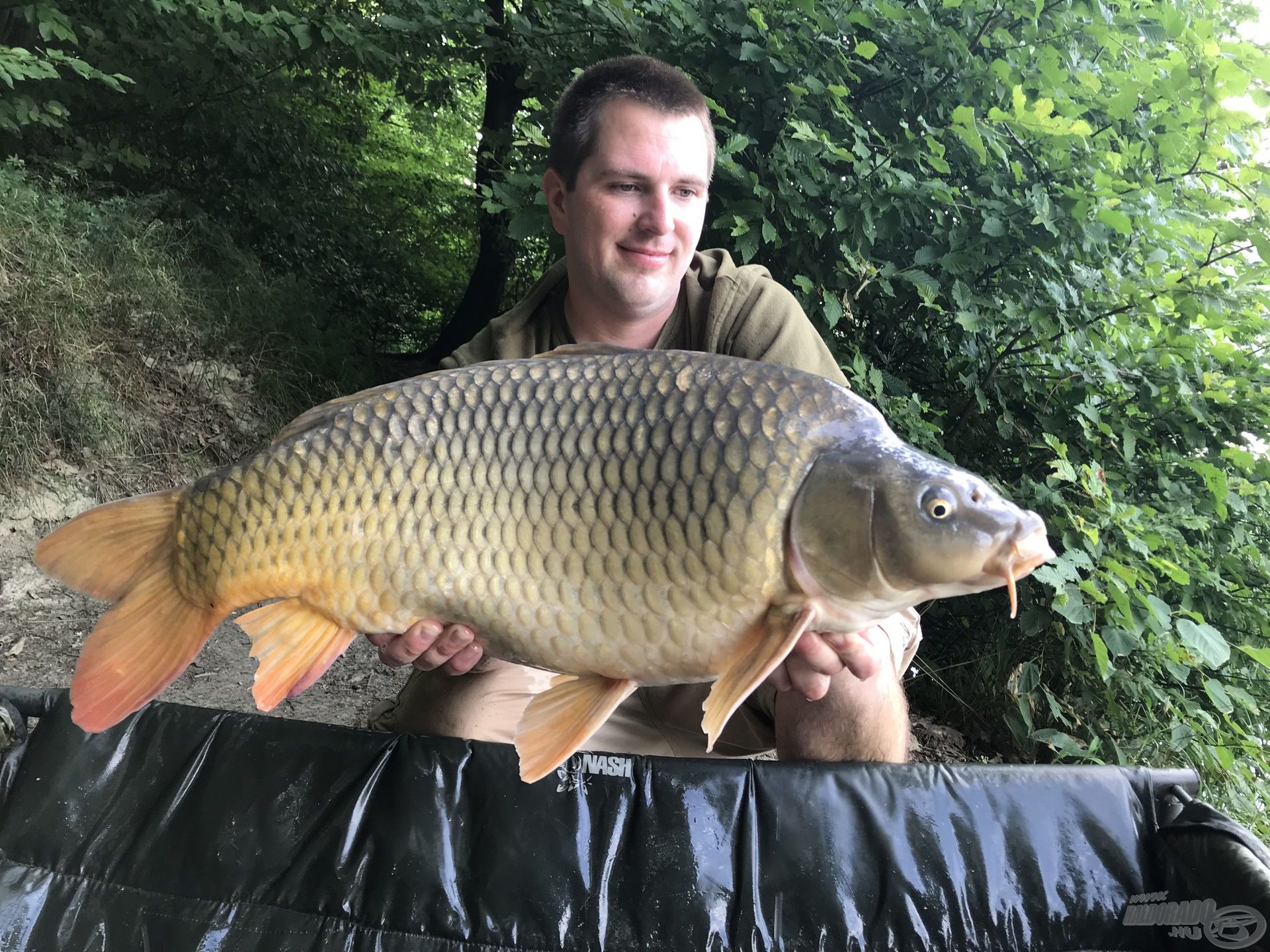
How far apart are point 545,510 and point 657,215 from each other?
0.68 meters

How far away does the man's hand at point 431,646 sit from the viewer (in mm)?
963

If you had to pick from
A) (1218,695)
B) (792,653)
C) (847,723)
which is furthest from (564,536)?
(1218,695)

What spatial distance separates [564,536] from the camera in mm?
877

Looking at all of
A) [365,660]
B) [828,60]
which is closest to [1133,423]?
[828,60]

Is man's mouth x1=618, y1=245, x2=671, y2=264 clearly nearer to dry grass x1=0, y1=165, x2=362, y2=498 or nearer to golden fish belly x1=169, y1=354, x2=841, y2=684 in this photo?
golden fish belly x1=169, y1=354, x2=841, y2=684

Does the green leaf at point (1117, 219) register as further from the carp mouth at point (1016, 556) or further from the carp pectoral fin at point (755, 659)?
the carp pectoral fin at point (755, 659)

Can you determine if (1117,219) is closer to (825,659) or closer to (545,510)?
(825,659)

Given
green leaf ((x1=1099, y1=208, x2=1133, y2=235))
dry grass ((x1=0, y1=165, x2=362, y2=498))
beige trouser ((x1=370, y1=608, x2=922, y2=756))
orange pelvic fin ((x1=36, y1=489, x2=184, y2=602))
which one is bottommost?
dry grass ((x1=0, y1=165, x2=362, y2=498))

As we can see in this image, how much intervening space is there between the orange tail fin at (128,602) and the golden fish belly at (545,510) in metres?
0.03

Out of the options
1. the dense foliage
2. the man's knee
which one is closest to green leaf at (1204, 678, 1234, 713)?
the dense foliage

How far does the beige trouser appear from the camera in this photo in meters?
1.34

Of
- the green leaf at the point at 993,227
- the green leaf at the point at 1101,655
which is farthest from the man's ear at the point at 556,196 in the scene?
the green leaf at the point at 1101,655

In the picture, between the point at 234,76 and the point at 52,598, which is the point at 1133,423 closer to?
the point at 52,598

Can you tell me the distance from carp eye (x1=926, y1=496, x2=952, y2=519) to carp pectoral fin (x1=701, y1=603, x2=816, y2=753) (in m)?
0.15
